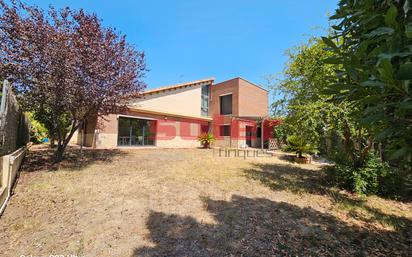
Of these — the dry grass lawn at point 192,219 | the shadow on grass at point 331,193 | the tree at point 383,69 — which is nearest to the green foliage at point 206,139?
the shadow on grass at point 331,193

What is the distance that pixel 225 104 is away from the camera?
23594 mm

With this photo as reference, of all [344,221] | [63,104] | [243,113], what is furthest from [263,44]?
[243,113]

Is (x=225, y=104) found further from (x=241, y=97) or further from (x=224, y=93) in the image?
(x=241, y=97)

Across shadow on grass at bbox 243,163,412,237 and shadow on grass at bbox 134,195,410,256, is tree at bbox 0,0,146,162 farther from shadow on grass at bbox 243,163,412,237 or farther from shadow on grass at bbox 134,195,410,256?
shadow on grass at bbox 243,163,412,237

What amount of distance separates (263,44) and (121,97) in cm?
752

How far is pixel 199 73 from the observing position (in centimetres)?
2409

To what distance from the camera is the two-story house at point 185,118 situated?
14711 mm

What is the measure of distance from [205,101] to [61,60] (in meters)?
16.2

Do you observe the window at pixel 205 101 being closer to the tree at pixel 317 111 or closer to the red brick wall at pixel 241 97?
the red brick wall at pixel 241 97

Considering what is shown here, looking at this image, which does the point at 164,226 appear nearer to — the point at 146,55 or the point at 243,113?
the point at 146,55

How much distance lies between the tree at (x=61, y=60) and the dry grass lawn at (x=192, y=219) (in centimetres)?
270

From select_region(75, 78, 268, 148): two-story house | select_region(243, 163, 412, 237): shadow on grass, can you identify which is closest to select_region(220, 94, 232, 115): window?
select_region(75, 78, 268, 148): two-story house

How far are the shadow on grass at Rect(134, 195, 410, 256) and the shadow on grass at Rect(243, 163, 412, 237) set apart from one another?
2.04 ft

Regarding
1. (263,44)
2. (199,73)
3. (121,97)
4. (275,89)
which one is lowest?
(121,97)
